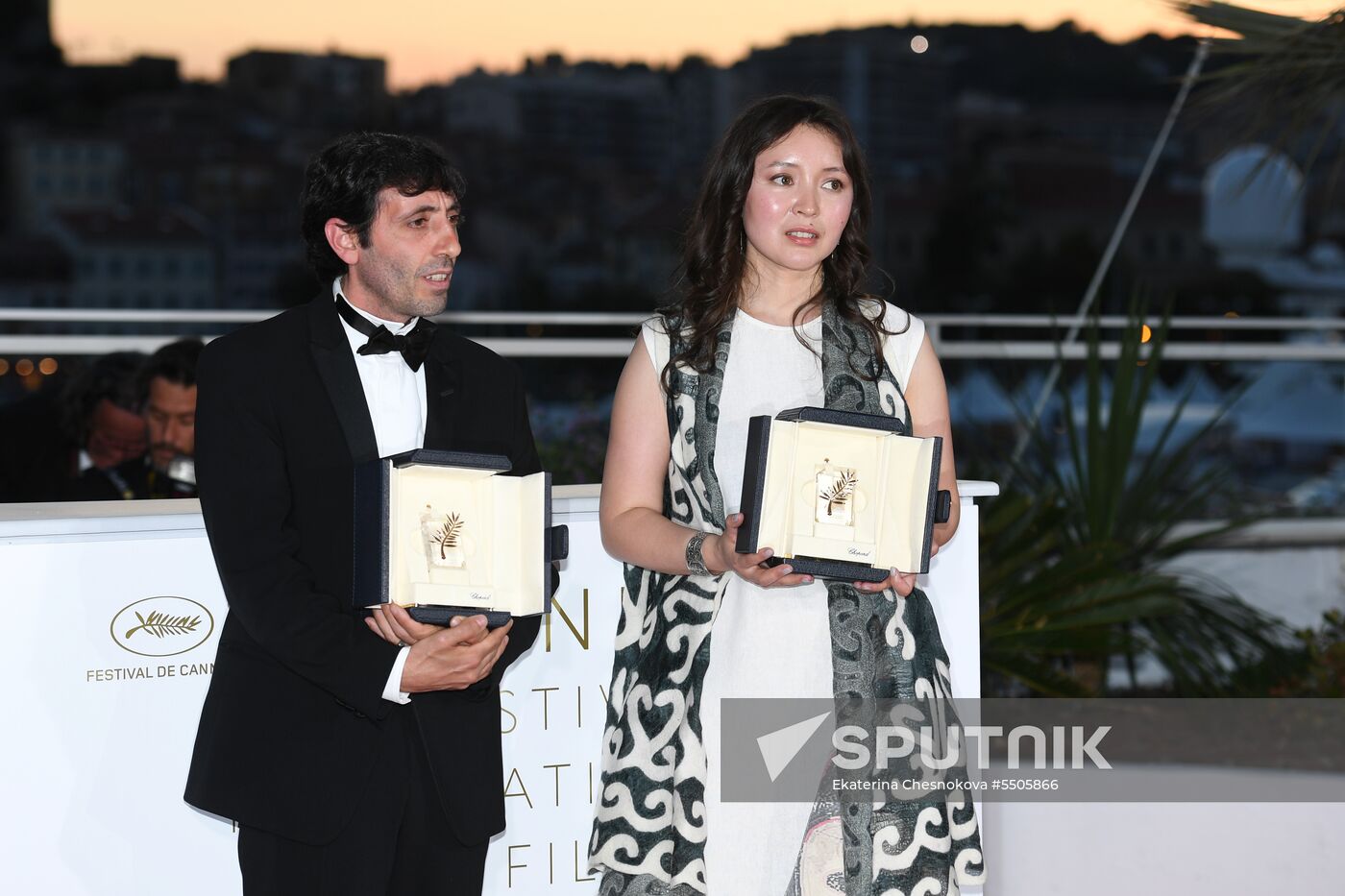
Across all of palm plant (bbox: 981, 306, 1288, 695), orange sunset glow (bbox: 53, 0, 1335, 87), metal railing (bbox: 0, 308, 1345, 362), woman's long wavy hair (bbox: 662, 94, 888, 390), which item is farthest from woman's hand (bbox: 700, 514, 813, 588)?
orange sunset glow (bbox: 53, 0, 1335, 87)

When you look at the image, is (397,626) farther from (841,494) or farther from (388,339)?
(841,494)

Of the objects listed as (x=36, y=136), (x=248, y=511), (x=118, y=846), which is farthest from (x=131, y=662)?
(x=36, y=136)

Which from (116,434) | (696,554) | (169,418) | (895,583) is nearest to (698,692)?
(696,554)

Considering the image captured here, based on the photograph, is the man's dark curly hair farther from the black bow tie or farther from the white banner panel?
the white banner panel

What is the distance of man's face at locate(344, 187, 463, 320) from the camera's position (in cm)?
193

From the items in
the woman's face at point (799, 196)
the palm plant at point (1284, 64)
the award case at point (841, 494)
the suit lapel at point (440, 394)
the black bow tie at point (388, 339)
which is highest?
the palm plant at point (1284, 64)

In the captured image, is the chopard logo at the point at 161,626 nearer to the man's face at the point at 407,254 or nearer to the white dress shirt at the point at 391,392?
the white dress shirt at the point at 391,392

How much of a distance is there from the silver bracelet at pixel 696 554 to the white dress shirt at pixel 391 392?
39 centimetres

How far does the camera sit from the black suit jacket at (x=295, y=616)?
180 centimetres

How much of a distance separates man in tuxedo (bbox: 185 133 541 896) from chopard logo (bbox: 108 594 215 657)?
0.91 feet

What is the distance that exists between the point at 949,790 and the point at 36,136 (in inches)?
1284

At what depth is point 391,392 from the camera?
1980 millimetres

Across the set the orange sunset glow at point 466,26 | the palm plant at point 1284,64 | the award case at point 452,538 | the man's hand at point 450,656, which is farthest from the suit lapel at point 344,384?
the orange sunset glow at point 466,26

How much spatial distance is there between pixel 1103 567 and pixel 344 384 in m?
2.73
